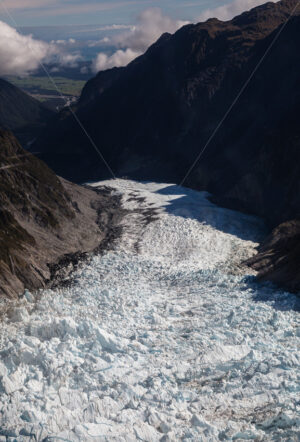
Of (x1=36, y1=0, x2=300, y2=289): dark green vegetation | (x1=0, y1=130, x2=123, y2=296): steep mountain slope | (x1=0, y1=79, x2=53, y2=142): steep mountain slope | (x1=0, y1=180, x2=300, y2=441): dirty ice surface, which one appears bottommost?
(x1=0, y1=180, x2=300, y2=441): dirty ice surface

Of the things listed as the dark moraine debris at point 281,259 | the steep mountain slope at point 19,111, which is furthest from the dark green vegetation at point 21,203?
the steep mountain slope at point 19,111

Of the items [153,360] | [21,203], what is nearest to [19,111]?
[21,203]

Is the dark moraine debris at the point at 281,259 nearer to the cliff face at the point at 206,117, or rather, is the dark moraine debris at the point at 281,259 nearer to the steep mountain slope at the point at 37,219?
the cliff face at the point at 206,117

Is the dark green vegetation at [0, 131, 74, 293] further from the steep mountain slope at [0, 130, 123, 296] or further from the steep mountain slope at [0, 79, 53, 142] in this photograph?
the steep mountain slope at [0, 79, 53, 142]

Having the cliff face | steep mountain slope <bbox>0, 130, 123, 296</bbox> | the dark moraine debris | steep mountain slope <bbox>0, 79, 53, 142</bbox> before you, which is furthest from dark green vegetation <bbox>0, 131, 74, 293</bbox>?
steep mountain slope <bbox>0, 79, 53, 142</bbox>

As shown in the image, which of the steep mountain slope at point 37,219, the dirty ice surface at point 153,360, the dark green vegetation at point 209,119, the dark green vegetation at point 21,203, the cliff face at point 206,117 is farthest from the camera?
the cliff face at point 206,117

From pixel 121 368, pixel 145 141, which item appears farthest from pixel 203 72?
pixel 121 368
